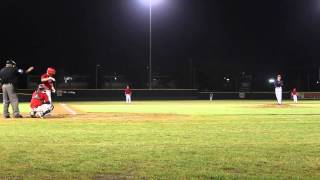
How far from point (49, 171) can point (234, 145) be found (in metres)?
3.67

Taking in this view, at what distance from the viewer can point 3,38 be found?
63438mm

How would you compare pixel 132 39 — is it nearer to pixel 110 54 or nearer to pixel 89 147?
pixel 110 54

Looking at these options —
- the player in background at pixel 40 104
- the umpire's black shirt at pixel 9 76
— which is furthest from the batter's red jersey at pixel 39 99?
the umpire's black shirt at pixel 9 76

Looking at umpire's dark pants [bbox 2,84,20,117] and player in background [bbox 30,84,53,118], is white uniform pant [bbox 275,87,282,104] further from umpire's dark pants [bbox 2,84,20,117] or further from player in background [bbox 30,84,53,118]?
umpire's dark pants [bbox 2,84,20,117]

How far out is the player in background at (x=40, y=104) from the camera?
55.2ft

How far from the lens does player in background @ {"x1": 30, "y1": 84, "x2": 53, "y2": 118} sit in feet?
55.2

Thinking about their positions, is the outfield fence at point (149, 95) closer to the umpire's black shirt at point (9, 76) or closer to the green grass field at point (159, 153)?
the umpire's black shirt at point (9, 76)

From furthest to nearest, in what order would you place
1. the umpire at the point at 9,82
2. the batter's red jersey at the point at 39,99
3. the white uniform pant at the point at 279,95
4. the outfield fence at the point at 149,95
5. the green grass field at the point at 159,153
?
the outfield fence at the point at 149,95 < the white uniform pant at the point at 279,95 < the batter's red jersey at the point at 39,99 < the umpire at the point at 9,82 < the green grass field at the point at 159,153

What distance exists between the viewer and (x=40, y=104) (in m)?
17.0

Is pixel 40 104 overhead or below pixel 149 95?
below

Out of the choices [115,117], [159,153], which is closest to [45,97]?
[115,117]

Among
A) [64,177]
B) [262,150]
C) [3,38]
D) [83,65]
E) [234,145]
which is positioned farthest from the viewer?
[83,65]

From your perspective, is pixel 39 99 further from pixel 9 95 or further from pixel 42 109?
pixel 9 95

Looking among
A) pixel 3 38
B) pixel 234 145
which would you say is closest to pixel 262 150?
pixel 234 145
